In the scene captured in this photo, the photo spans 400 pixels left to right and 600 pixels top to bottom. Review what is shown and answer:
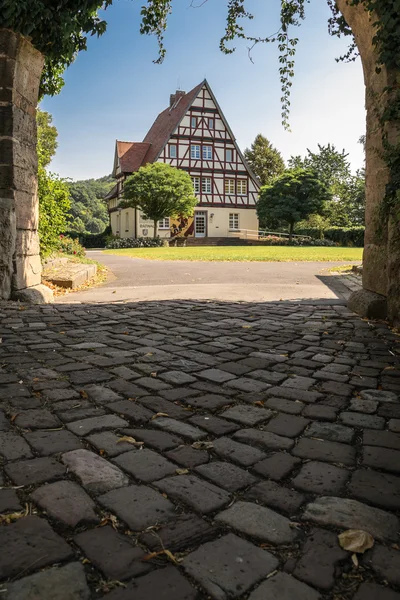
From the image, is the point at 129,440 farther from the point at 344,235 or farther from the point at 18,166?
the point at 344,235

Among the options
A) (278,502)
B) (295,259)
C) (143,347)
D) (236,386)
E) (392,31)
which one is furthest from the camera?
(295,259)

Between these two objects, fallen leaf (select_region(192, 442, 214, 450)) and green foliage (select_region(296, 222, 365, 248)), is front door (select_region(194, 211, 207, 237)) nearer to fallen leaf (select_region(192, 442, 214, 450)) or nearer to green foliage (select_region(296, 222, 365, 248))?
green foliage (select_region(296, 222, 365, 248))

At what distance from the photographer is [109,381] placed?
309 cm

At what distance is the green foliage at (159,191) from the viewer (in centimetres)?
3322

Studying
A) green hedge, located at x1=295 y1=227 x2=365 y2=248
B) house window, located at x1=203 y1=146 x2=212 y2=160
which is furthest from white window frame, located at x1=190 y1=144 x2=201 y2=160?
green hedge, located at x1=295 y1=227 x2=365 y2=248

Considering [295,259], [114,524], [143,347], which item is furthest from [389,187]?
[295,259]

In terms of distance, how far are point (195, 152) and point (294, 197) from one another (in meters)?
9.34

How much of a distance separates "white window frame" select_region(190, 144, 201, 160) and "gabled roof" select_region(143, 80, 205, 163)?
7.53 feet

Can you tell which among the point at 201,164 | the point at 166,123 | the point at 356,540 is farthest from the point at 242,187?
the point at 356,540

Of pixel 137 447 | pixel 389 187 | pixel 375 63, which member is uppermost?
pixel 375 63

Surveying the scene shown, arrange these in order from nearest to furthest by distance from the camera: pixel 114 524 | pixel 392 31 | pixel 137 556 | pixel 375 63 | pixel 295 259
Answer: pixel 137 556 → pixel 114 524 → pixel 392 31 → pixel 375 63 → pixel 295 259

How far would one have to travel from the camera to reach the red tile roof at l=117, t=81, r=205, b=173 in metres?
40.0

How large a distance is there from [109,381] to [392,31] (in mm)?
4373

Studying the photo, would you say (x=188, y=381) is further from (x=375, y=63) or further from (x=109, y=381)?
(x=375, y=63)
